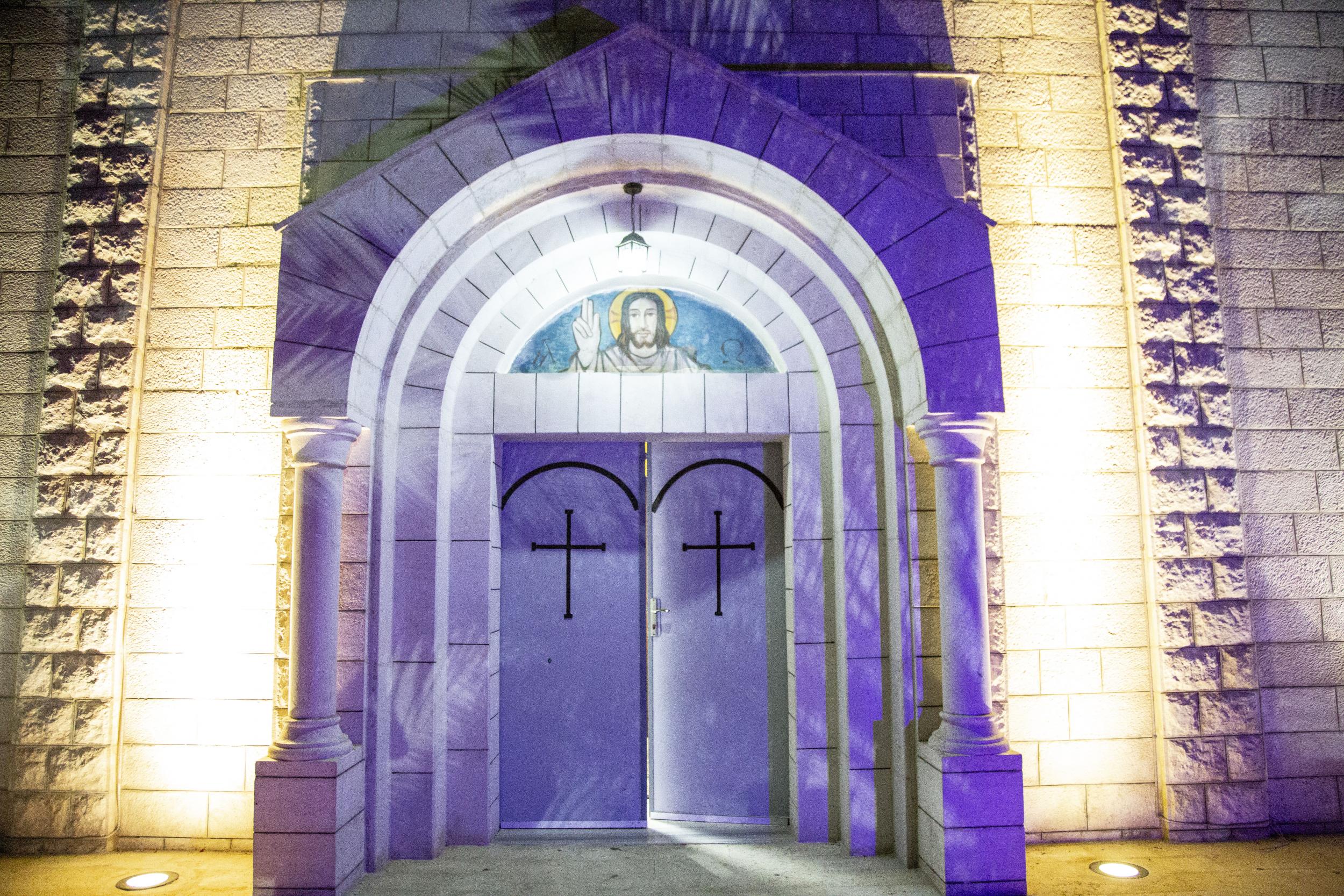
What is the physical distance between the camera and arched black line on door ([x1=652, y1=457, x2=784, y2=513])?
535cm

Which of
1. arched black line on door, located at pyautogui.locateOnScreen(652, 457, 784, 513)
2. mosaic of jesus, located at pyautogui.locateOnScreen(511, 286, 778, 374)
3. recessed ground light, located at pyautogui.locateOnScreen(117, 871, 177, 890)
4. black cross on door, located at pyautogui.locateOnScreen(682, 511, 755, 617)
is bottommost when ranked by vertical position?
recessed ground light, located at pyautogui.locateOnScreen(117, 871, 177, 890)

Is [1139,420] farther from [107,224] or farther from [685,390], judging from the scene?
[107,224]

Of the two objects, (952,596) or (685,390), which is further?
(685,390)

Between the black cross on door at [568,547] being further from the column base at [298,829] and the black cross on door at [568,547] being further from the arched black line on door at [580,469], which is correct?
the column base at [298,829]

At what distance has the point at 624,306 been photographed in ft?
17.8

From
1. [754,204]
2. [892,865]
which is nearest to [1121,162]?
[754,204]

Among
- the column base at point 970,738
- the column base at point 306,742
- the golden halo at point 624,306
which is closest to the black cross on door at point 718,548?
the golden halo at point 624,306

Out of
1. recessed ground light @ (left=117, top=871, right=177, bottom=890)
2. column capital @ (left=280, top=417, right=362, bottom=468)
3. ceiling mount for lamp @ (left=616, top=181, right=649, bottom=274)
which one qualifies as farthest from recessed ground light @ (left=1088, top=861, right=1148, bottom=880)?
recessed ground light @ (left=117, top=871, right=177, bottom=890)

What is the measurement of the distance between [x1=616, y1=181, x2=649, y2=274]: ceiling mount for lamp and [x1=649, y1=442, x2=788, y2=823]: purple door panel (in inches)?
47.5

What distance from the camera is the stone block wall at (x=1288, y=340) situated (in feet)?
15.4

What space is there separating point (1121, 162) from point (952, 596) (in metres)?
2.92

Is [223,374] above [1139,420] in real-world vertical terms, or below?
above

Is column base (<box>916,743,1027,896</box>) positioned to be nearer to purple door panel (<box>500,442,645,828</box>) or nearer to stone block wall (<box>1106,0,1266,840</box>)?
stone block wall (<box>1106,0,1266,840</box>)

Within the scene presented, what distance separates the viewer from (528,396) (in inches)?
Answer: 202
